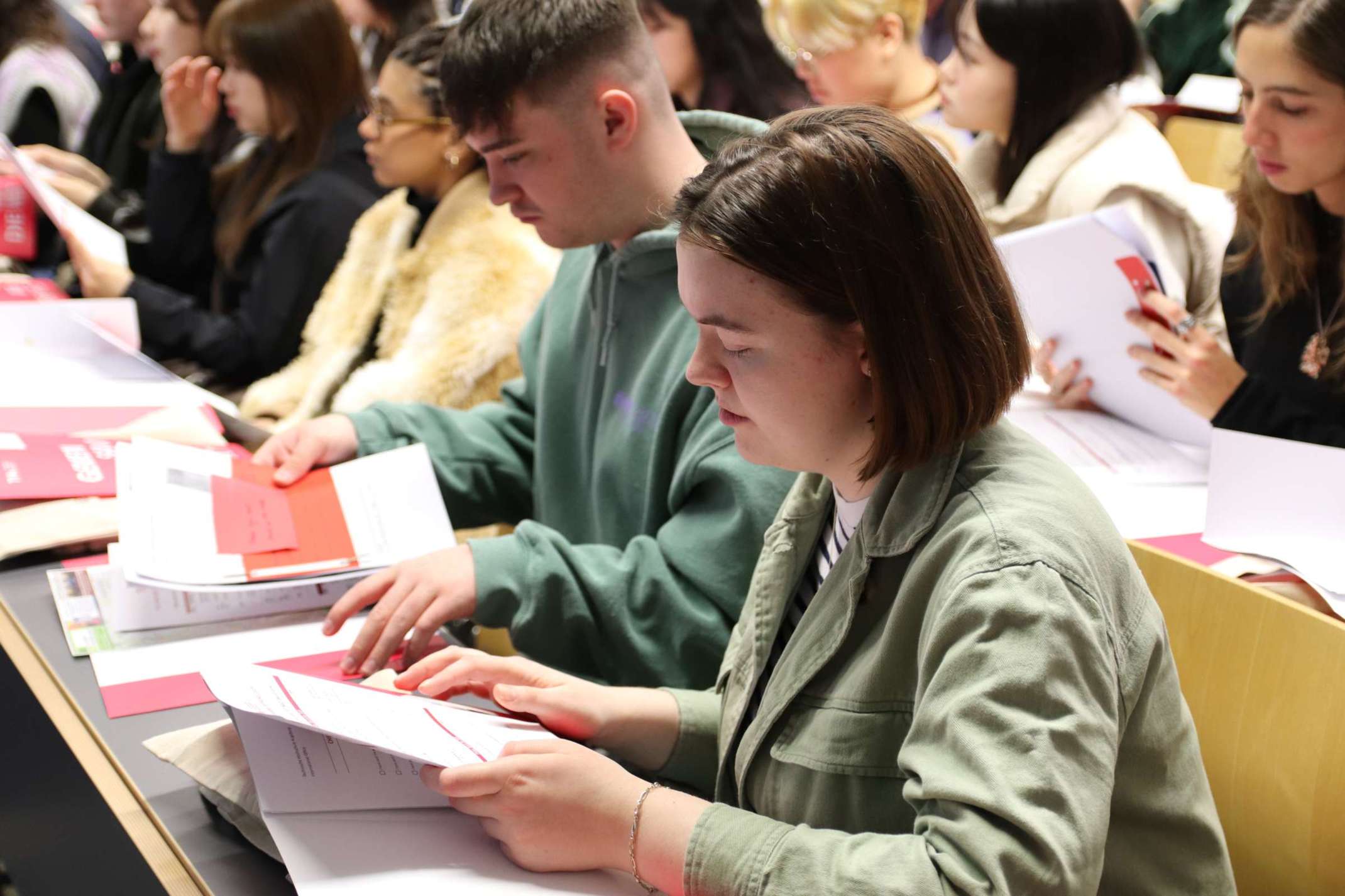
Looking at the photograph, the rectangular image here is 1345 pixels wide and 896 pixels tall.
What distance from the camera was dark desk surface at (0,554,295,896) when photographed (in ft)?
2.96

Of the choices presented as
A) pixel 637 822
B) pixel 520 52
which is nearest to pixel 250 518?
pixel 520 52

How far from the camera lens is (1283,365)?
1.77 m

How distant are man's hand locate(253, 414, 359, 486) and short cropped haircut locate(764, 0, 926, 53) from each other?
159cm

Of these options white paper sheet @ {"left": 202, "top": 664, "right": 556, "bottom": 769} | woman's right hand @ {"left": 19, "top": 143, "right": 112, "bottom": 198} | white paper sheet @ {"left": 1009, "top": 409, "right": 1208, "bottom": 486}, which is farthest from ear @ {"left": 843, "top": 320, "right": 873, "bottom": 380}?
woman's right hand @ {"left": 19, "top": 143, "right": 112, "bottom": 198}

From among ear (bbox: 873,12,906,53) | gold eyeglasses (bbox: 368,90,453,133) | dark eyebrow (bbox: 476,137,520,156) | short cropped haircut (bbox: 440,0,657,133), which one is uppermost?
short cropped haircut (bbox: 440,0,657,133)

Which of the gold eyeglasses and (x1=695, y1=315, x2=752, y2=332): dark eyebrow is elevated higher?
(x1=695, y1=315, x2=752, y2=332): dark eyebrow

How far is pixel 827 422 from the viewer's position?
824 millimetres

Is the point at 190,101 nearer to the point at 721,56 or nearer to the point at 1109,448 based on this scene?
the point at 721,56

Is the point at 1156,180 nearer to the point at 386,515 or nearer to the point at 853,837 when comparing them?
the point at 386,515

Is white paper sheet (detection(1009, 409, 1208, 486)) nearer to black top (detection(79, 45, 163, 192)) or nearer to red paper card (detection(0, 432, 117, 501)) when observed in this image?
red paper card (detection(0, 432, 117, 501))

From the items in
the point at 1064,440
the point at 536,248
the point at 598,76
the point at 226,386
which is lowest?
the point at 226,386

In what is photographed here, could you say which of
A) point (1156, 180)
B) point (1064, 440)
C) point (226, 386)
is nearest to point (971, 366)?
point (1064, 440)

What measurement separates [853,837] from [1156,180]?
5.48 feet

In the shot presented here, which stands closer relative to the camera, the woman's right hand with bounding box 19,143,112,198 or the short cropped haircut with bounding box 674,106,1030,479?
the short cropped haircut with bounding box 674,106,1030,479
